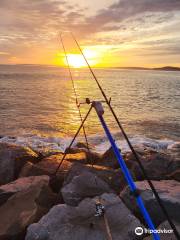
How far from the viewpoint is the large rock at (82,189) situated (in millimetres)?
5824

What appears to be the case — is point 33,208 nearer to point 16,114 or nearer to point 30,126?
point 30,126

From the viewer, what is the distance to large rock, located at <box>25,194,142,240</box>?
4453 mm

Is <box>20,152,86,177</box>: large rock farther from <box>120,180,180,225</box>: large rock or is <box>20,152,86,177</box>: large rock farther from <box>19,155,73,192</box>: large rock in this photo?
<box>120,180,180,225</box>: large rock

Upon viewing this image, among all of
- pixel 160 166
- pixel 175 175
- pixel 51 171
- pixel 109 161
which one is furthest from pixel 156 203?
pixel 109 161

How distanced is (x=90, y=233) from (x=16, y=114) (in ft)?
68.8

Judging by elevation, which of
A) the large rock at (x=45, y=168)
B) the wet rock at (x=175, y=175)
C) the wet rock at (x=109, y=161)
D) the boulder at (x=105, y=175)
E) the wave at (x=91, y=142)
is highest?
the boulder at (x=105, y=175)

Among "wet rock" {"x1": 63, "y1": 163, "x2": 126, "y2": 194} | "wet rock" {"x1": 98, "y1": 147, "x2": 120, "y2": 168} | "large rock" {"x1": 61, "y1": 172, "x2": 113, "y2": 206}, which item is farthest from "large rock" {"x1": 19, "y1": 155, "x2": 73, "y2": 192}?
"large rock" {"x1": 61, "y1": 172, "x2": 113, "y2": 206}

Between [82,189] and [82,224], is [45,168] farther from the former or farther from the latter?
[82,224]

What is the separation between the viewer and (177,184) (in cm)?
637

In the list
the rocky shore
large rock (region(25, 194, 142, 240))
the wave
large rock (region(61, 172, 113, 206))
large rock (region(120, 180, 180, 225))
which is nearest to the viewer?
large rock (region(25, 194, 142, 240))

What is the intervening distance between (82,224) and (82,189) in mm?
1276

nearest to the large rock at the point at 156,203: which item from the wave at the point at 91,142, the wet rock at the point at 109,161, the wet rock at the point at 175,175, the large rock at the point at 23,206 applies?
the wet rock at the point at 175,175

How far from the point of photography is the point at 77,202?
5.76m

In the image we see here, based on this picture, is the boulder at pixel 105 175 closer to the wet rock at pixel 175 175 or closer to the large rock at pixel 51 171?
the large rock at pixel 51 171
